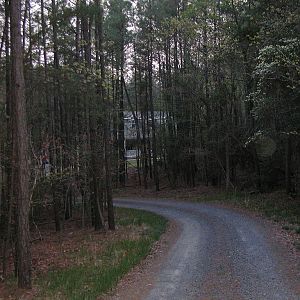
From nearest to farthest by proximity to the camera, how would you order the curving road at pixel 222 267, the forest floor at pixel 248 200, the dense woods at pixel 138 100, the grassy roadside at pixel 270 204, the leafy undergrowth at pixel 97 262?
1. the curving road at pixel 222 267
2. the leafy undergrowth at pixel 97 262
3. the dense woods at pixel 138 100
4. the forest floor at pixel 248 200
5. the grassy roadside at pixel 270 204

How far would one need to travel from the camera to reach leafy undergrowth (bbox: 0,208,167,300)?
8.38 metres

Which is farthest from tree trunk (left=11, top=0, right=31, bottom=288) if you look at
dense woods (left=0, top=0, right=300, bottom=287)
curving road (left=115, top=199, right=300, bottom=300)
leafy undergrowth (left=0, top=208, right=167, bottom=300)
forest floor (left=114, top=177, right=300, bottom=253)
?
forest floor (left=114, top=177, right=300, bottom=253)

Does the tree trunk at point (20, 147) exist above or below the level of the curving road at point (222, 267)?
above

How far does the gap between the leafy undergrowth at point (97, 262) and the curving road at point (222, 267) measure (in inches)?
35.8

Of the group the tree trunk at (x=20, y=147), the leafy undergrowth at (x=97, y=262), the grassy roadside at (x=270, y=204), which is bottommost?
the leafy undergrowth at (x=97, y=262)

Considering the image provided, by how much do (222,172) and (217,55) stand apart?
9203 mm

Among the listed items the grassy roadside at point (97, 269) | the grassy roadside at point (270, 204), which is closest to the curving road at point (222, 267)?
the grassy roadside at point (97, 269)

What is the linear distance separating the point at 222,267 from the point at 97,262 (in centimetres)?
327

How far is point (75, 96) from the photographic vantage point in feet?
53.1

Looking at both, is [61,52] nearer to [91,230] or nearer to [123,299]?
[91,230]

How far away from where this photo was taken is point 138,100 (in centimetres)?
4006

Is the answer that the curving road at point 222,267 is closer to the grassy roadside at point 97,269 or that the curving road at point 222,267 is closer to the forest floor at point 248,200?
the grassy roadside at point 97,269

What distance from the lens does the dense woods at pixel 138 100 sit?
1215 cm

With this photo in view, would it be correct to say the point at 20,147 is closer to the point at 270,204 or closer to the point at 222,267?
the point at 222,267
